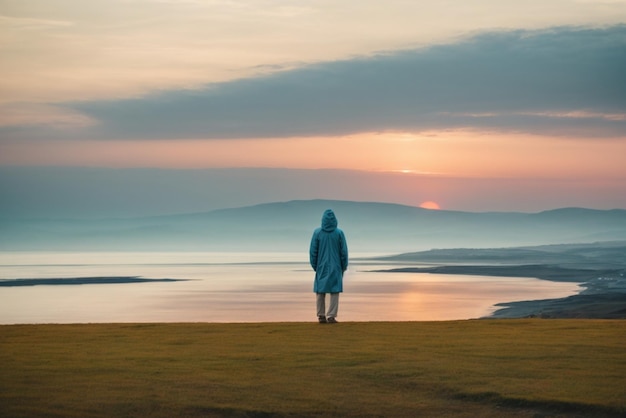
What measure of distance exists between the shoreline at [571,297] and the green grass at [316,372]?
35948mm

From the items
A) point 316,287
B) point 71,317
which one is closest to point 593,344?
point 316,287

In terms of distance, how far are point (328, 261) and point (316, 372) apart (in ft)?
23.6

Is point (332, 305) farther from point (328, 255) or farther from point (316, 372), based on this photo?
point (316, 372)


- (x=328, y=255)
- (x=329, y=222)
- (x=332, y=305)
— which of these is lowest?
(x=332, y=305)

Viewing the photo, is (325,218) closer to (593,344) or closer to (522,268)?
(593,344)

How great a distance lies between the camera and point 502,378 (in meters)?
14.9

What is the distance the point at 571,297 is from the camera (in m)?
83.1

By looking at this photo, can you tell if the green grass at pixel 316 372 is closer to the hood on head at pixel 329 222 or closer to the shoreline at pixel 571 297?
the hood on head at pixel 329 222

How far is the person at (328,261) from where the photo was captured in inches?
877

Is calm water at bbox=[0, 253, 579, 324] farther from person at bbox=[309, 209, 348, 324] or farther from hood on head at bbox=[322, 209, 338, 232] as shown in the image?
hood on head at bbox=[322, 209, 338, 232]

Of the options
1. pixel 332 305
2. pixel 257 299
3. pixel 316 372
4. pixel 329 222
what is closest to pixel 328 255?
pixel 329 222

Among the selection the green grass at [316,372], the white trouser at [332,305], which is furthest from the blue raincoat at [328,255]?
the green grass at [316,372]

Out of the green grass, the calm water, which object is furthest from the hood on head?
the calm water

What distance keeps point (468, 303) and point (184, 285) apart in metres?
47.5
